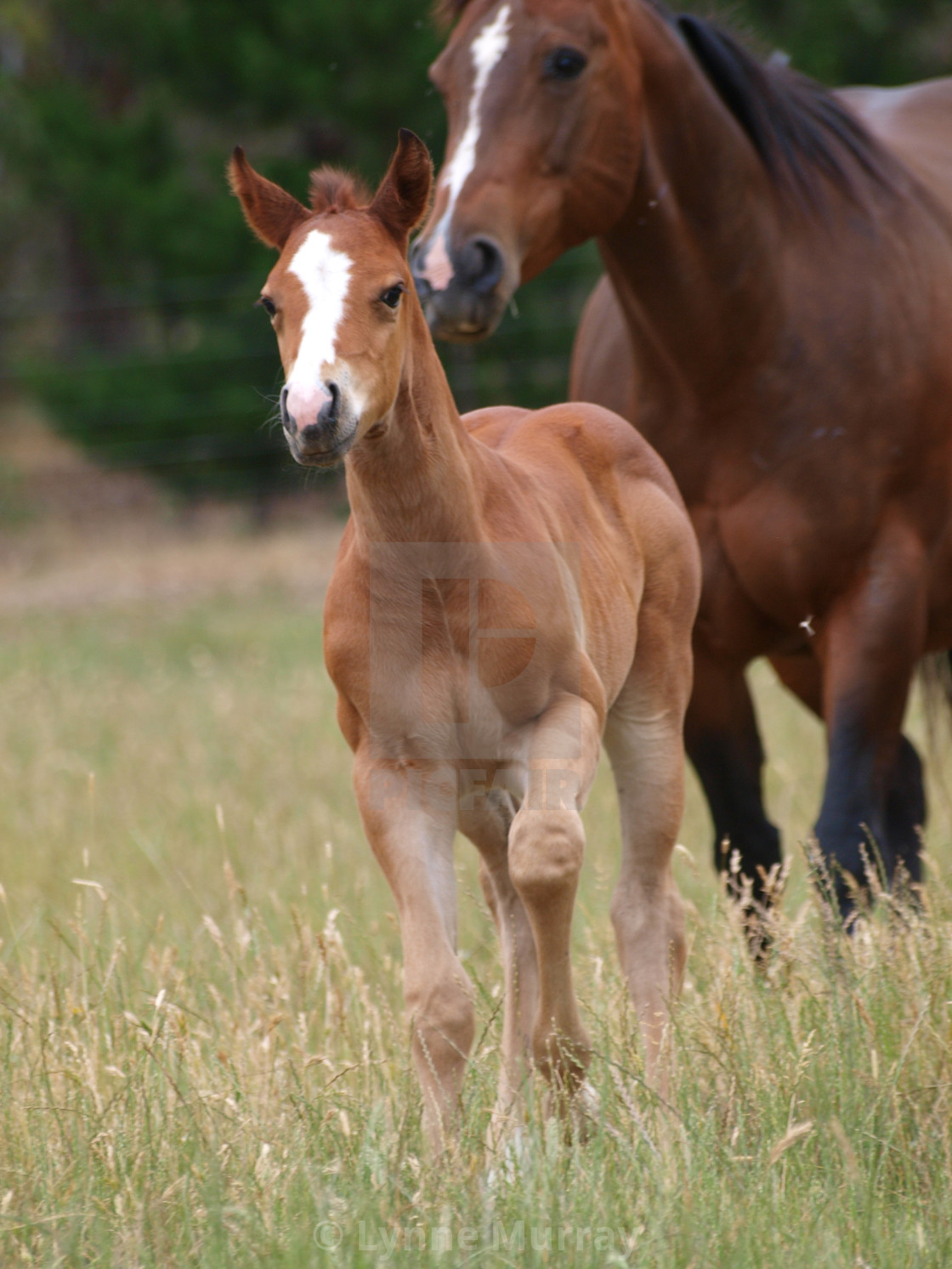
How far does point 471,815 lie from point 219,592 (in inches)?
393

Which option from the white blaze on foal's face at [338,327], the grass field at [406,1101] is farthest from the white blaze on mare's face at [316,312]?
the grass field at [406,1101]

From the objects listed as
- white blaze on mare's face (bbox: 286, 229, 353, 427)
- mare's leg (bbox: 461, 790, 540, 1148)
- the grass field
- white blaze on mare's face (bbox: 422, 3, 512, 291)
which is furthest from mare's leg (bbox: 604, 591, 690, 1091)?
white blaze on mare's face (bbox: 286, 229, 353, 427)

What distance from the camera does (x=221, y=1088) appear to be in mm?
2758

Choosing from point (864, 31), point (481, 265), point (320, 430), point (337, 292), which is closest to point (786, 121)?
point (481, 265)

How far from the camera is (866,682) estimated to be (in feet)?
11.9

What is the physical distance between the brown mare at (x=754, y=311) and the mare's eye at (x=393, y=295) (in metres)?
1.03

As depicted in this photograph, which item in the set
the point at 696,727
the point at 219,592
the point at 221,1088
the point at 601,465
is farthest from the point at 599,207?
the point at 219,592

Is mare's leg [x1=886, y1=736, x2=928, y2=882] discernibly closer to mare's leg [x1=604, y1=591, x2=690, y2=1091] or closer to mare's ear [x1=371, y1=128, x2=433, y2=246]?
mare's leg [x1=604, y1=591, x2=690, y2=1091]

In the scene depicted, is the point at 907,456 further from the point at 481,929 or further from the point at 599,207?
the point at 481,929

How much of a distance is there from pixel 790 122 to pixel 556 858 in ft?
7.78

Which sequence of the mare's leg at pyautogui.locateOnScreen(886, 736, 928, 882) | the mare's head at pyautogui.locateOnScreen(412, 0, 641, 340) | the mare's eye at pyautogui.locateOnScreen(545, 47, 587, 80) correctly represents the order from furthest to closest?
the mare's leg at pyautogui.locateOnScreen(886, 736, 928, 882) → the mare's eye at pyautogui.locateOnScreen(545, 47, 587, 80) → the mare's head at pyautogui.locateOnScreen(412, 0, 641, 340)

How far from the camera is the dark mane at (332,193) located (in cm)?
252

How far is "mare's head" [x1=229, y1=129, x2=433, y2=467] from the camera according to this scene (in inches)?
85.2

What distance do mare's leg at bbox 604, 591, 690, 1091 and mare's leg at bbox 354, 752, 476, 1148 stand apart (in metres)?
0.54
